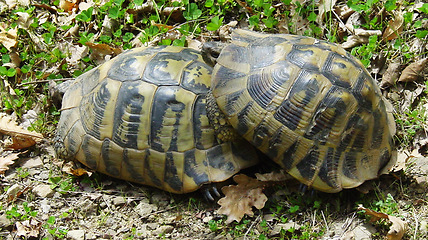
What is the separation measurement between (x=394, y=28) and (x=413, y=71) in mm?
609

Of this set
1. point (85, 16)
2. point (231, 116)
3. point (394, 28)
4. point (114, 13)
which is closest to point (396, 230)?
point (231, 116)

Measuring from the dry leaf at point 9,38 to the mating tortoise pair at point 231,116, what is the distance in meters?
1.59

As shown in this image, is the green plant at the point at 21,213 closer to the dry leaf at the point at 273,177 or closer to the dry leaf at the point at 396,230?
the dry leaf at the point at 273,177

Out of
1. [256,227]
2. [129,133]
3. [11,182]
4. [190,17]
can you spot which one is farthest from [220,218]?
[190,17]

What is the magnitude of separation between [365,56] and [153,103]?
7.53 feet

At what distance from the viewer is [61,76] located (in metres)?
5.55

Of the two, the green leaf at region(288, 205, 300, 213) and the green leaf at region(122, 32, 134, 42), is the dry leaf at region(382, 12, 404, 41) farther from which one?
the green leaf at region(122, 32, 134, 42)

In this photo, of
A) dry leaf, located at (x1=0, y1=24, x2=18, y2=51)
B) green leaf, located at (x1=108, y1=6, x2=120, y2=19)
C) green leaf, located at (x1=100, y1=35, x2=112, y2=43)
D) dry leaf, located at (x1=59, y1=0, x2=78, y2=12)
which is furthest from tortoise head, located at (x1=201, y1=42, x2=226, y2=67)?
dry leaf, located at (x1=0, y1=24, x2=18, y2=51)

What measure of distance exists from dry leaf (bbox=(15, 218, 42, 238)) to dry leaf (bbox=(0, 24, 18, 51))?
2533mm

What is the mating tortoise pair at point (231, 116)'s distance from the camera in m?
3.83

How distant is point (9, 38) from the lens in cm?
586

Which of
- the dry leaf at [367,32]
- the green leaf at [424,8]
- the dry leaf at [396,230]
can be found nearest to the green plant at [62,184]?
the dry leaf at [396,230]

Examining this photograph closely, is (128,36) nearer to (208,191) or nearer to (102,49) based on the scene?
(102,49)

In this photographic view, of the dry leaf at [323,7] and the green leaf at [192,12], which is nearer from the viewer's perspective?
the dry leaf at [323,7]
